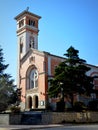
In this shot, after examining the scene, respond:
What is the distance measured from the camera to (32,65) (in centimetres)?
4878

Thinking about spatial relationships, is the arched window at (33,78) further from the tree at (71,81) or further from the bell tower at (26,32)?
the tree at (71,81)

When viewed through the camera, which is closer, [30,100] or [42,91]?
[42,91]

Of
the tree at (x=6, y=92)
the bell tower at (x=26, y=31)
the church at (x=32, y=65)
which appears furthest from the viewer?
the bell tower at (x=26, y=31)

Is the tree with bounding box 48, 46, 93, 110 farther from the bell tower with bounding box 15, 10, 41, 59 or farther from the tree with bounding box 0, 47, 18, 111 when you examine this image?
the bell tower with bounding box 15, 10, 41, 59

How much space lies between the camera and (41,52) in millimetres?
45625

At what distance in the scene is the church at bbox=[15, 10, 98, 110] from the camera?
44.8 metres

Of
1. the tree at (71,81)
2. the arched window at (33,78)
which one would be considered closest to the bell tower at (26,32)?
the arched window at (33,78)

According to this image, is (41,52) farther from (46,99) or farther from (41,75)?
(46,99)

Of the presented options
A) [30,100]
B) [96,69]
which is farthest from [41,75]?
[96,69]

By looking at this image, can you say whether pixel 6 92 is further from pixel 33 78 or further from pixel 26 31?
pixel 26 31

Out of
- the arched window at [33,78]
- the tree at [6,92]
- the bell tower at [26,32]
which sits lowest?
the tree at [6,92]

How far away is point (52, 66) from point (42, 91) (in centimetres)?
481

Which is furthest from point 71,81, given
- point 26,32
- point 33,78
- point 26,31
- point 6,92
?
point 26,31

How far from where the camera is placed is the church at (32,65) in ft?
147
